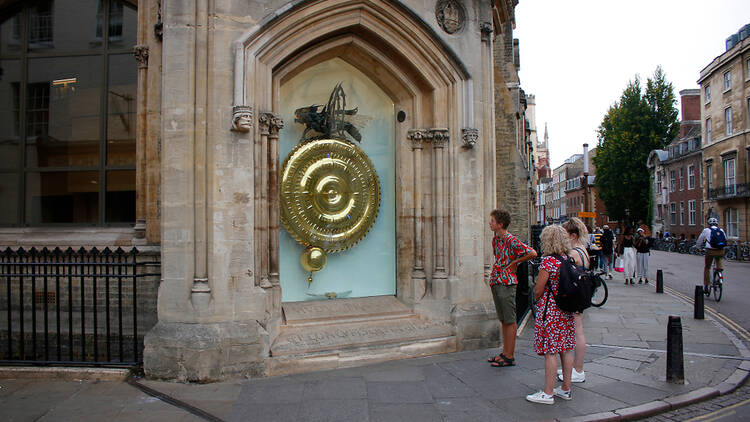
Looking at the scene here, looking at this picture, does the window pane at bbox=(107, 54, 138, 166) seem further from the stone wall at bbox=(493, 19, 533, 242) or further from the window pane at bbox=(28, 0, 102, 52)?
the stone wall at bbox=(493, 19, 533, 242)

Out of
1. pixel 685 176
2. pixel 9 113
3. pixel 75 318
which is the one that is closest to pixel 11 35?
pixel 9 113

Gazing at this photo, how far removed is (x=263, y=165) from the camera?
6.17 meters

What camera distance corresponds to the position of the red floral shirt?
6152 millimetres

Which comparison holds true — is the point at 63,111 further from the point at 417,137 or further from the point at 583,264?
the point at 583,264

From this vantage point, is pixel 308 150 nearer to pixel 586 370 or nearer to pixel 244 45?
pixel 244 45

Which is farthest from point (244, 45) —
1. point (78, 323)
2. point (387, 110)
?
point (78, 323)

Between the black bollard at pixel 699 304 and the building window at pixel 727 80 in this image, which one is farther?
the building window at pixel 727 80

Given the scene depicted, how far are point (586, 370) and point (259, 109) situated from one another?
16.7 ft

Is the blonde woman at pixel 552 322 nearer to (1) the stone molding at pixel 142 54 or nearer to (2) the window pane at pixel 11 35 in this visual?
(1) the stone molding at pixel 142 54

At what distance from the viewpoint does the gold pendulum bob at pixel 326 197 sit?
23.0ft

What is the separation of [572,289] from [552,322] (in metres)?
0.41

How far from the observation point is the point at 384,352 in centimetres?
654

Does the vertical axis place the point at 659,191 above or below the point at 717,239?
above

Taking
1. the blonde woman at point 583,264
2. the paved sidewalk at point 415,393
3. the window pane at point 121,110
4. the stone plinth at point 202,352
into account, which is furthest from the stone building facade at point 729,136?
the window pane at point 121,110
